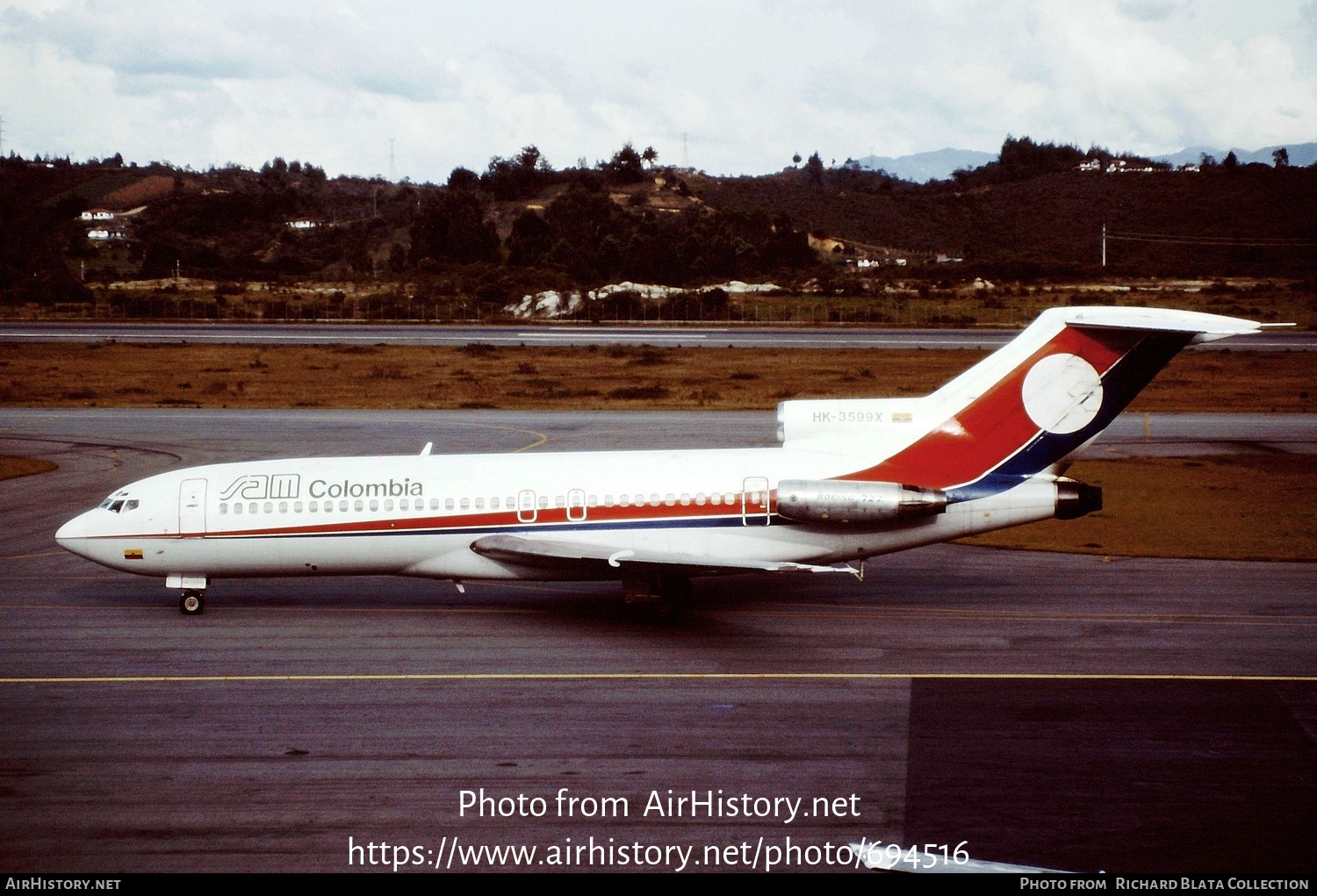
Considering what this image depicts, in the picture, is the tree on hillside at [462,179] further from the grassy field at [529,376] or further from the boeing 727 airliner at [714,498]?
the boeing 727 airliner at [714,498]

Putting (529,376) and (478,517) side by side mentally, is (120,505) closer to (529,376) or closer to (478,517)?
(478,517)

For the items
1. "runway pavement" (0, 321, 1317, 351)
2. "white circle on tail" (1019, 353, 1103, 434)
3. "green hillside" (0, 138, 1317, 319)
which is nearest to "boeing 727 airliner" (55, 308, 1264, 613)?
"white circle on tail" (1019, 353, 1103, 434)

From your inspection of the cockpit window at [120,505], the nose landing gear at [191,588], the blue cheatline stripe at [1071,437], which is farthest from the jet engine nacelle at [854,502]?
the cockpit window at [120,505]

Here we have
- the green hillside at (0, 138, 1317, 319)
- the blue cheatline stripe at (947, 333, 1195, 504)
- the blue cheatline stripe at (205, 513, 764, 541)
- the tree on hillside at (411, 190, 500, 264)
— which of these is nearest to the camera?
the blue cheatline stripe at (947, 333, 1195, 504)

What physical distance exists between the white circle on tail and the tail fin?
17mm

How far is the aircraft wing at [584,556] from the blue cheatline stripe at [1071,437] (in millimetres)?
3104

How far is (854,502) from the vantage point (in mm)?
23297

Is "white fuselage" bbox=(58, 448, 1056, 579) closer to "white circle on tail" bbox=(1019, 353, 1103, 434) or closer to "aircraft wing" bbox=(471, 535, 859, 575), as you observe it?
"aircraft wing" bbox=(471, 535, 859, 575)

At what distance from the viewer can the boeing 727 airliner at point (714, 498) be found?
2373cm

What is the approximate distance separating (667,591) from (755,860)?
1041 cm

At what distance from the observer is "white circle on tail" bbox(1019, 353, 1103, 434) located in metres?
23.8

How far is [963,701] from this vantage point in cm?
1933

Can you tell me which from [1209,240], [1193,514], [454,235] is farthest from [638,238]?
[1193,514]

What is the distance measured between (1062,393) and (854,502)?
4.78m
